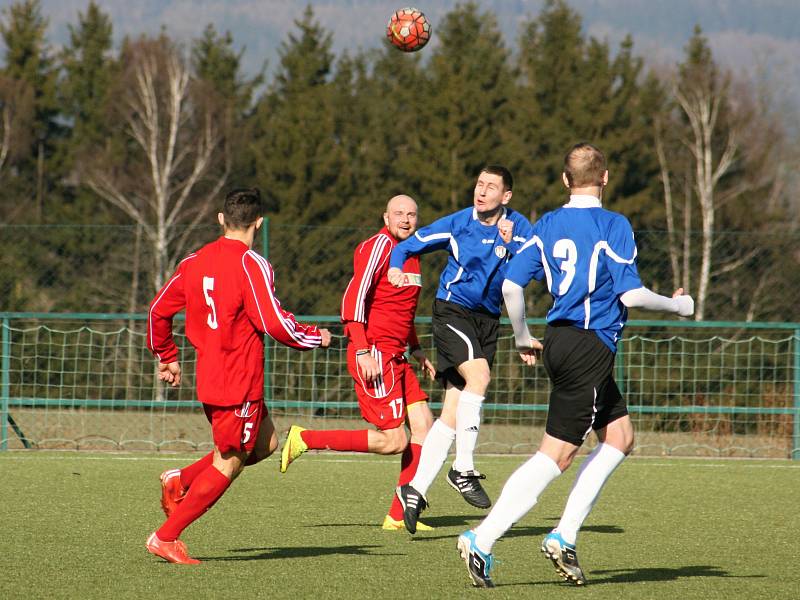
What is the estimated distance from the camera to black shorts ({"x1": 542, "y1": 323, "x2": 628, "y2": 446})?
529cm

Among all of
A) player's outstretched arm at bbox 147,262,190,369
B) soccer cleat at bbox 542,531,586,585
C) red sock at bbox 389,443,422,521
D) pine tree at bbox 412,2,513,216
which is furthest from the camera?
pine tree at bbox 412,2,513,216

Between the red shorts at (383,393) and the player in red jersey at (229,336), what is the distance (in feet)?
4.94

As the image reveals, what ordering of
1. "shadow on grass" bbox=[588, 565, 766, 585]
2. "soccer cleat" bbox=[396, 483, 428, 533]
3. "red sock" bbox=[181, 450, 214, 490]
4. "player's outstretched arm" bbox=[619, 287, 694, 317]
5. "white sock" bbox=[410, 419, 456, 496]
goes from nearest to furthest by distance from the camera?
"player's outstretched arm" bbox=[619, 287, 694, 317]
"shadow on grass" bbox=[588, 565, 766, 585]
"red sock" bbox=[181, 450, 214, 490]
"soccer cleat" bbox=[396, 483, 428, 533]
"white sock" bbox=[410, 419, 456, 496]

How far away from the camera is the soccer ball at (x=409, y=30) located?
10.2 meters

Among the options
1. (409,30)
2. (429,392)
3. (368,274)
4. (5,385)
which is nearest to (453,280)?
(368,274)

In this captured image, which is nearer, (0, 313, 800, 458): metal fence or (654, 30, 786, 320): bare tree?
(0, 313, 800, 458): metal fence

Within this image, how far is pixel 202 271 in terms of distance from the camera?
225 inches

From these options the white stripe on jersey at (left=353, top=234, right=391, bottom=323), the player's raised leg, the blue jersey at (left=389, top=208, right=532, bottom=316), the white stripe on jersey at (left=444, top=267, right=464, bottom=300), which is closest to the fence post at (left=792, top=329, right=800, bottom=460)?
the player's raised leg

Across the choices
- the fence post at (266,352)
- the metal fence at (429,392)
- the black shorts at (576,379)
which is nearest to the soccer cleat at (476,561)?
the black shorts at (576,379)

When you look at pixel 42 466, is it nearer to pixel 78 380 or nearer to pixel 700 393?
pixel 78 380

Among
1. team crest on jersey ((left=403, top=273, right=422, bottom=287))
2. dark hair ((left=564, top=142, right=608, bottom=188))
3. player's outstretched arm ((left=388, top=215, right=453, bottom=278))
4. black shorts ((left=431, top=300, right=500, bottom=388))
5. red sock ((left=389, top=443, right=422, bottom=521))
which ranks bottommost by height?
red sock ((left=389, top=443, right=422, bottom=521))

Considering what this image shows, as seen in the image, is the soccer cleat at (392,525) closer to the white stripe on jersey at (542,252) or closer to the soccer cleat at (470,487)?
the soccer cleat at (470,487)

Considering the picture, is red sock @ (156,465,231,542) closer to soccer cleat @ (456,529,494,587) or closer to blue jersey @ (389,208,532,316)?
soccer cleat @ (456,529,494,587)

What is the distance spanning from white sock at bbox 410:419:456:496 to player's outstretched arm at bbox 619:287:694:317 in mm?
2025
